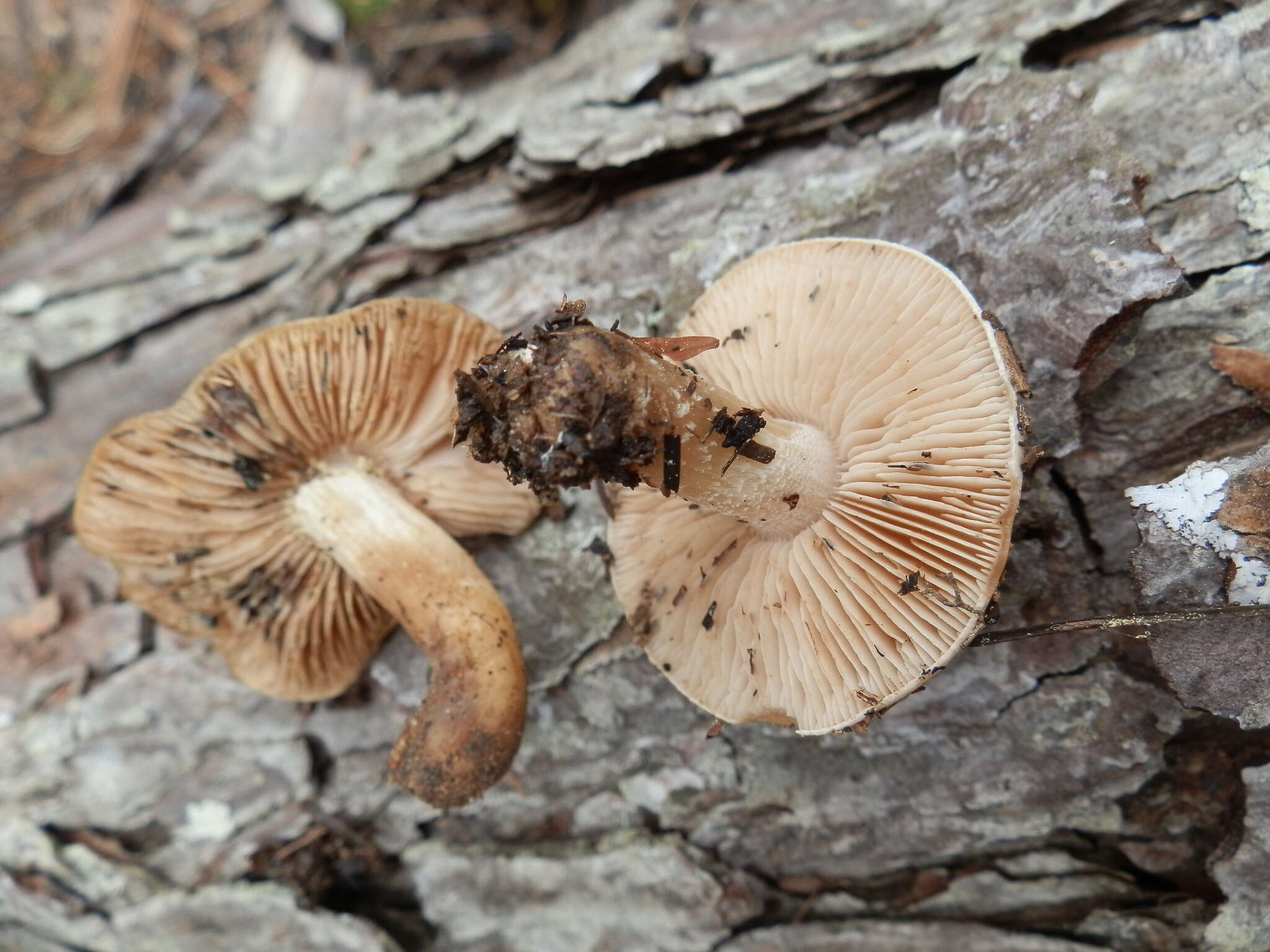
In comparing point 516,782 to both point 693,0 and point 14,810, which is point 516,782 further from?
point 693,0

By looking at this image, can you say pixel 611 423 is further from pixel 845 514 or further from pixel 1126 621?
pixel 1126 621

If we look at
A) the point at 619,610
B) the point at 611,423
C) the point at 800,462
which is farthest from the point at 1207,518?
→ the point at 619,610

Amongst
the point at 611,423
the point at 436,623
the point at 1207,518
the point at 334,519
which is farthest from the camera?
the point at 334,519

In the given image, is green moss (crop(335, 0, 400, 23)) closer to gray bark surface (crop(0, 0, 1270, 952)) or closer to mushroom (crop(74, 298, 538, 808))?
gray bark surface (crop(0, 0, 1270, 952))

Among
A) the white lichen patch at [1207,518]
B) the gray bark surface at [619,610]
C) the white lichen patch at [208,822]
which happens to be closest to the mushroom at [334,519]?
the gray bark surface at [619,610]

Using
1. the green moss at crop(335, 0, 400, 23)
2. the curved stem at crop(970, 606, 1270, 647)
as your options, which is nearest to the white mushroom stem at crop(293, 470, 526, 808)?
the curved stem at crop(970, 606, 1270, 647)

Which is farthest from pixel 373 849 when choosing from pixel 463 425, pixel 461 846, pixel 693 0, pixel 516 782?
pixel 693 0
